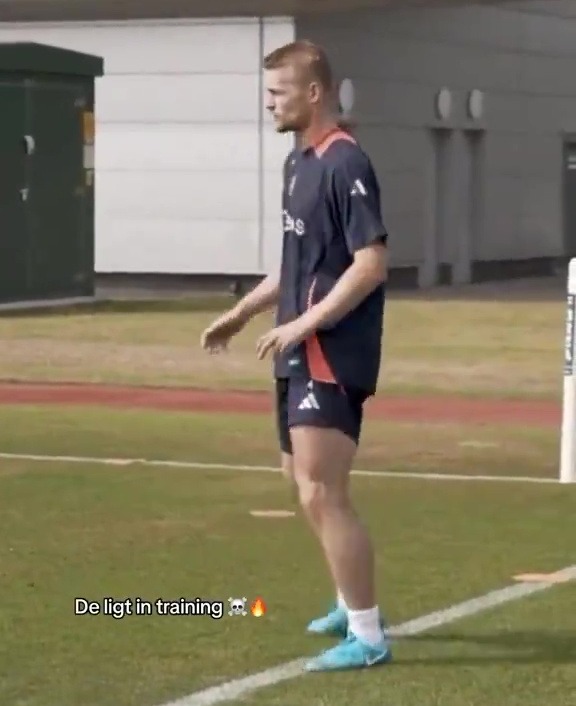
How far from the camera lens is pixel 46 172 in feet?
85.0

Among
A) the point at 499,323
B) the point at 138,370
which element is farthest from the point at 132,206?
the point at 138,370

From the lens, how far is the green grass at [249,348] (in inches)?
686

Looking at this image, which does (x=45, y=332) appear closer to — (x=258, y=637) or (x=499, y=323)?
(x=499, y=323)

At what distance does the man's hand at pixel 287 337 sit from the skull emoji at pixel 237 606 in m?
1.45

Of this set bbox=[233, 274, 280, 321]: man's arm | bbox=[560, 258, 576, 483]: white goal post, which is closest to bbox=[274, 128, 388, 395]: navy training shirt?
bbox=[233, 274, 280, 321]: man's arm

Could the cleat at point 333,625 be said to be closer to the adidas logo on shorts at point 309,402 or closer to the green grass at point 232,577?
the green grass at point 232,577

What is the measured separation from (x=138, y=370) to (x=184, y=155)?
11.7 meters

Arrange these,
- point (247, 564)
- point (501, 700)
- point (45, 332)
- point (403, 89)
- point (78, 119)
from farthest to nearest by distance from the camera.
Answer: point (403, 89) → point (78, 119) → point (45, 332) → point (247, 564) → point (501, 700)

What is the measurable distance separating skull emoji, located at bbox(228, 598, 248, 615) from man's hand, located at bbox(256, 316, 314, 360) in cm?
145

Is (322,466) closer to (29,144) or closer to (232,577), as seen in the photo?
(232,577)

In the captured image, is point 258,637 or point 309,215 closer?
point 309,215

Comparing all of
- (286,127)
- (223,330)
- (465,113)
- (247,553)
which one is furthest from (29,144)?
(286,127)

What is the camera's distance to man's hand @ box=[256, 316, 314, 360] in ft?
21.8

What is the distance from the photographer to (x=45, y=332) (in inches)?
865
